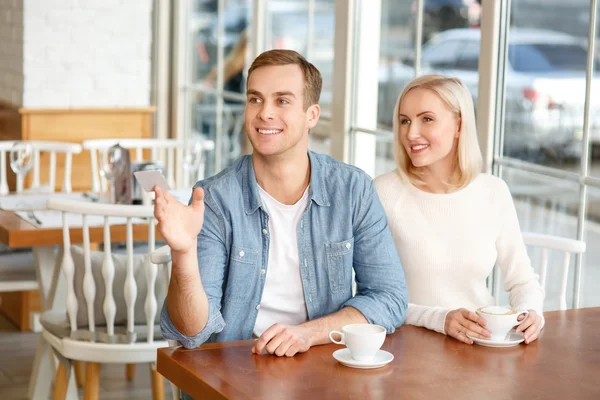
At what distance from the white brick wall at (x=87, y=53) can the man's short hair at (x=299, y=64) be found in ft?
10.6

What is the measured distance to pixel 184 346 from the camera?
1.78 m

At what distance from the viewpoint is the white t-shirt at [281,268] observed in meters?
2.05

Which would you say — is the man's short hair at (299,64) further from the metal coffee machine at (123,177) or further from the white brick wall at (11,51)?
the white brick wall at (11,51)

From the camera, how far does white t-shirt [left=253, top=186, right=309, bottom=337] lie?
6.72ft

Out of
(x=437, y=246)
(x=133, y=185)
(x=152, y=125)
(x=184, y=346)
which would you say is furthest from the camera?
(x=152, y=125)

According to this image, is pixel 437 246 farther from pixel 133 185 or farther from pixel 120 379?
pixel 120 379

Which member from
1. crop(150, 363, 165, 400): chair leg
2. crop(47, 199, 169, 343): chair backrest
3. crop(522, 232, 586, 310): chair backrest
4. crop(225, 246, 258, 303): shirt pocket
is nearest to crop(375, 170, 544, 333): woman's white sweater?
crop(522, 232, 586, 310): chair backrest

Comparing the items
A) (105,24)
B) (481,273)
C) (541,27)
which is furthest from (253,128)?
(105,24)

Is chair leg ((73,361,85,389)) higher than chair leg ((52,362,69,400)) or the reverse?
the reverse

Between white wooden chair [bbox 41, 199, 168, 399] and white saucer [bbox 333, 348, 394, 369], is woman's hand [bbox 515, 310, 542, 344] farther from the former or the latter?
white wooden chair [bbox 41, 199, 168, 399]

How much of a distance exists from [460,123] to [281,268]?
1.99ft

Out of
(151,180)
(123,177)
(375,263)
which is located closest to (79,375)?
(123,177)

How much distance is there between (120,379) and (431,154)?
1.88 meters

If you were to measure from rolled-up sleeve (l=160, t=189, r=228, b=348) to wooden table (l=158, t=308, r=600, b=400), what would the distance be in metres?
0.14
